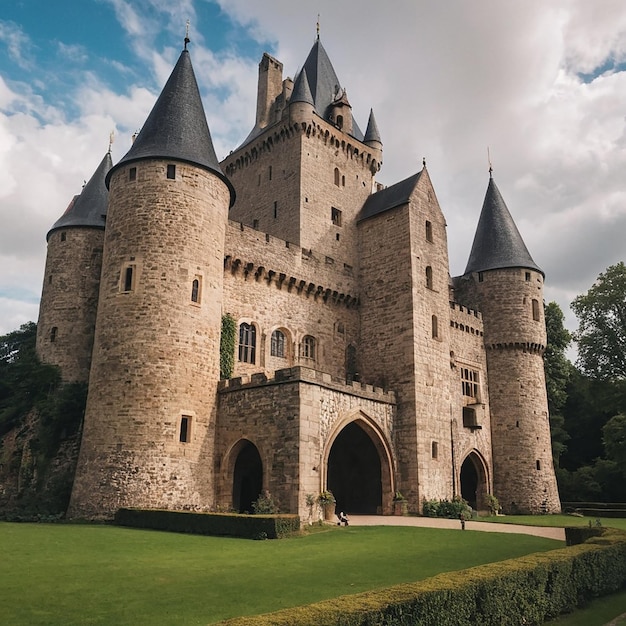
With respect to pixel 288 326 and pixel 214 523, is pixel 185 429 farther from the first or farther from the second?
pixel 288 326

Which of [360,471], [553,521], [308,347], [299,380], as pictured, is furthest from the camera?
[308,347]

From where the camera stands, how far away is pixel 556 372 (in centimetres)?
4325

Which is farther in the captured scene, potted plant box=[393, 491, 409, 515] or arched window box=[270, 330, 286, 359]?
arched window box=[270, 330, 286, 359]

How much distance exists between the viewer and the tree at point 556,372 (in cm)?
4162

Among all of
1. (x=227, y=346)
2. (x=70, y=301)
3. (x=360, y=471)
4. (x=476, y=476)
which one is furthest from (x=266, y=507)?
(x=476, y=476)

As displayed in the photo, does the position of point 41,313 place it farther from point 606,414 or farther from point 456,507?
point 606,414

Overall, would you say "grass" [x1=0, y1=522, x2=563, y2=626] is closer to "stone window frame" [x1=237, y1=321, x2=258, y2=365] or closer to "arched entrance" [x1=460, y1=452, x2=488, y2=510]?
"stone window frame" [x1=237, y1=321, x2=258, y2=365]

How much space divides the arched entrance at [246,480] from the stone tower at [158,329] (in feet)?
8.31

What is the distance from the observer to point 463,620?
8.77 m

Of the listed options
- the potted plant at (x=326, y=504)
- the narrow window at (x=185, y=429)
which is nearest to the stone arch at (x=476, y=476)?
the potted plant at (x=326, y=504)

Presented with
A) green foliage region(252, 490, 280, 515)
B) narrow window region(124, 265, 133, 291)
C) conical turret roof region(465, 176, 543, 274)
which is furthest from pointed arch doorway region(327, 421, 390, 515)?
conical turret roof region(465, 176, 543, 274)

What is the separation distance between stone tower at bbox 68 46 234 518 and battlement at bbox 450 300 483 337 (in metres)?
14.9

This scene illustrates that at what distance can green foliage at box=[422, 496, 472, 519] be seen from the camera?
27.0 m

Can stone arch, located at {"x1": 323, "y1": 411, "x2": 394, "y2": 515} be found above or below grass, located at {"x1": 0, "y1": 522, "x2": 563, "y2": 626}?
above
